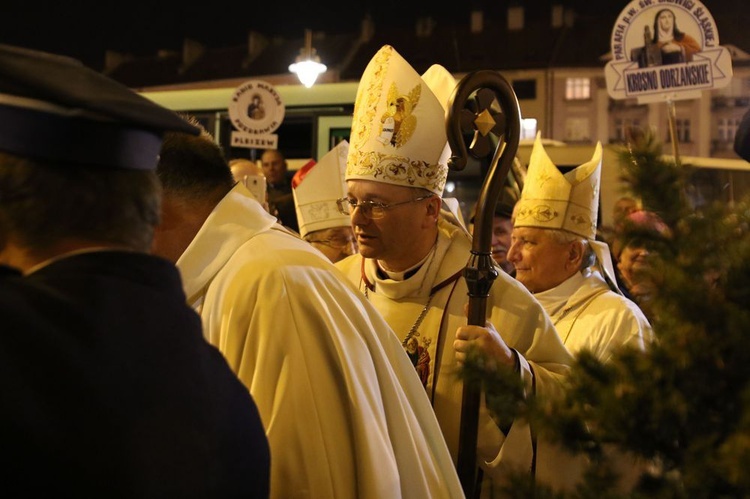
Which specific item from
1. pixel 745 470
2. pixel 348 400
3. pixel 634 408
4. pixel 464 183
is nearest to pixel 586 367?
pixel 634 408

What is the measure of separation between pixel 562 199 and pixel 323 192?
1.60 metres

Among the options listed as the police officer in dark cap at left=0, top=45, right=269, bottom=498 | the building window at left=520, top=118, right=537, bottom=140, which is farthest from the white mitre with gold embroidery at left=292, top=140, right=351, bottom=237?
the police officer in dark cap at left=0, top=45, right=269, bottom=498

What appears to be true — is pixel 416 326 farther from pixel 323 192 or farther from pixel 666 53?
pixel 666 53

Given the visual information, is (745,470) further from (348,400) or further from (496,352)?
(496,352)

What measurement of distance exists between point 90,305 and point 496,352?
219cm

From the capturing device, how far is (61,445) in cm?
142

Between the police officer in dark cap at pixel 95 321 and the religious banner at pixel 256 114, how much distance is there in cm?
919

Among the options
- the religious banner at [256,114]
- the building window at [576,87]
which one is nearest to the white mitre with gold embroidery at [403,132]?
the religious banner at [256,114]

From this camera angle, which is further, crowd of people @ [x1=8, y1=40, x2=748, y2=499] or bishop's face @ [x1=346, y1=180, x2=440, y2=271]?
bishop's face @ [x1=346, y1=180, x2=440, y2=271]

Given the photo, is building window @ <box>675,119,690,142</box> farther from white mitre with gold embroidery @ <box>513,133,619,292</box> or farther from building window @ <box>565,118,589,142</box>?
white mitre with gold embroidery @ <box>513,133,619,292</box>

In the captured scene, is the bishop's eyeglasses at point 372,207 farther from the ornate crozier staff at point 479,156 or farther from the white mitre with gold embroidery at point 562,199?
the white mitre with gold embroidery at point 562,199

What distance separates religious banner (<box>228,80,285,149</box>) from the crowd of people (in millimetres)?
6154

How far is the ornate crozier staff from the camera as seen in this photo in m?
3.54

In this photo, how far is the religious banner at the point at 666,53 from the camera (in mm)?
7141
